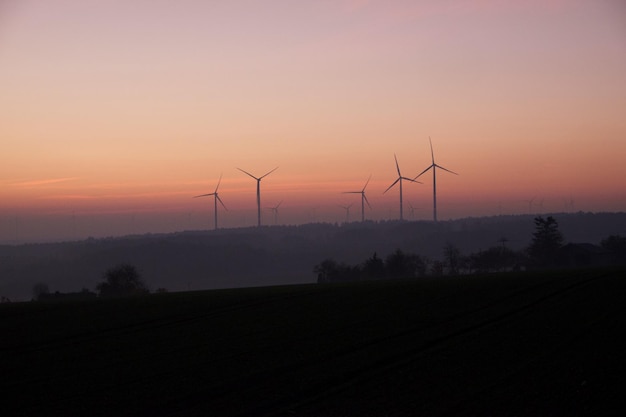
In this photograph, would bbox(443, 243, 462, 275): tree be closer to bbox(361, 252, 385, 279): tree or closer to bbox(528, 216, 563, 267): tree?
bbox(528, 216, 563, 267): tree

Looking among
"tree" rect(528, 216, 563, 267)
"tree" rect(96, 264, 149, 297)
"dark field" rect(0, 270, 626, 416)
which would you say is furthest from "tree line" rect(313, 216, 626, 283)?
"dark field" rect(0, 270, 626, 416)

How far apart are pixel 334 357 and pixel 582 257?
3763 inches

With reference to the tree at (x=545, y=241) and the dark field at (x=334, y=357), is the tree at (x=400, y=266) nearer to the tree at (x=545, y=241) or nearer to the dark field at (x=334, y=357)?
the tree at (x=545, y=241)

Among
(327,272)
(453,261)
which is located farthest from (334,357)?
(453,261)

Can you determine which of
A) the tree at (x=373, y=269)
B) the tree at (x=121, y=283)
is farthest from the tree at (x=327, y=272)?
the tree at (x=121, y=283)

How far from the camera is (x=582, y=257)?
114250 mm

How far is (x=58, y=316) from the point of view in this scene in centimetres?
4866

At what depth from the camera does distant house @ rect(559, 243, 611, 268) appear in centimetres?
11412

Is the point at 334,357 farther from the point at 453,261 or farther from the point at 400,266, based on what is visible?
the point at 453,261

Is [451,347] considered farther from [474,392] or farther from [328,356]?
[474,392]

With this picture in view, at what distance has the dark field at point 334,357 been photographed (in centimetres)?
2200

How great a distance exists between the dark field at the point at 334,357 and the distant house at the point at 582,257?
67.2 meters

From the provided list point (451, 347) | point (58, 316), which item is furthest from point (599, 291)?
point (58, 316)

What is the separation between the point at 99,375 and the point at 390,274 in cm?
9573
